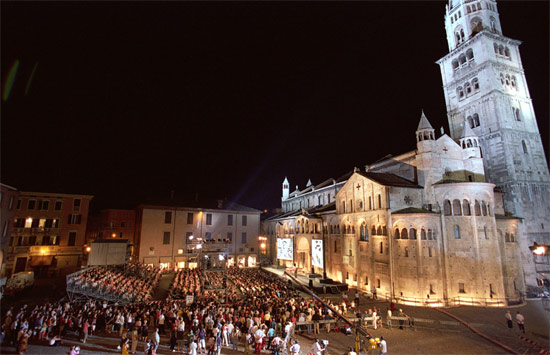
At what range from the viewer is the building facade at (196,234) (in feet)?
144

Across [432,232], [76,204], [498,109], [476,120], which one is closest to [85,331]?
[432,232]

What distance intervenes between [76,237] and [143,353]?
35.7 meters

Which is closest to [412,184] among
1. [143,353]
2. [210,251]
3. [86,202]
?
[143,353]

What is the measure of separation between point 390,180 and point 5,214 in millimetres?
44285

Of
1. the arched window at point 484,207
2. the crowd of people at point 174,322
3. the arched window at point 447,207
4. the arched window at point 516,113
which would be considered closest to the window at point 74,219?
the crowd of people at point 174,322

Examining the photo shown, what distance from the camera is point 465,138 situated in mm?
32812

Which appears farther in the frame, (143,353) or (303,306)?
(303,306)

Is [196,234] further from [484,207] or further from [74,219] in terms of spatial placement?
[484,207]

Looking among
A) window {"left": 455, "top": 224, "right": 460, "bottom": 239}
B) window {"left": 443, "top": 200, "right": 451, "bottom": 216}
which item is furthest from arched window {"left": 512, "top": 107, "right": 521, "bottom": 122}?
window {"left": 455, "top": 224, "right": 460, "bottom": 239}

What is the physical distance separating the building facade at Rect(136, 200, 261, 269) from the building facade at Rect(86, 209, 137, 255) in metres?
6.52

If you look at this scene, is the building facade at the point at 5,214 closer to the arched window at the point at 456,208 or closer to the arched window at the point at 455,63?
the arched window at the point at 456,208

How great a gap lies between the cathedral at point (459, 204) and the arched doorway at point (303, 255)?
0.17m

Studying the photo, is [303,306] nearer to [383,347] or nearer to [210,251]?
[383,347]

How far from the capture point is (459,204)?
2877 cm
